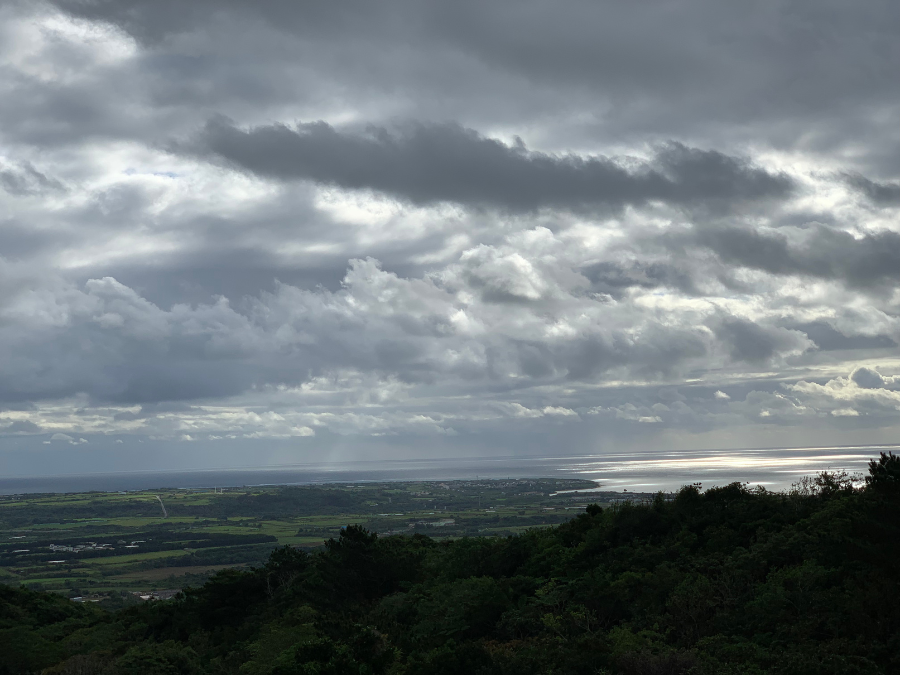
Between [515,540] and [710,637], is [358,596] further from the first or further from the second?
[710,637]

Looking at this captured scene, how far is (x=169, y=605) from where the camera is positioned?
6178 centimetres

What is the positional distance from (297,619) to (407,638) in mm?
9212

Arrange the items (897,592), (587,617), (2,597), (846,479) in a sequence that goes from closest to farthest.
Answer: (897,592) < (587,617) < (846,479) < (2,597)

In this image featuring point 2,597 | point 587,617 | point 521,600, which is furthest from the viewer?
point 2,597

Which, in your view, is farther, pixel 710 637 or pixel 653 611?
pixel 653 611

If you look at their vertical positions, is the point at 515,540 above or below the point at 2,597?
above

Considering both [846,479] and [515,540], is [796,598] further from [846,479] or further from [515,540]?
[515,540]

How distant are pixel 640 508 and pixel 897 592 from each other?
86.3ft

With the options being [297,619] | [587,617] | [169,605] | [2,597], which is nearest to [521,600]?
[587,617]

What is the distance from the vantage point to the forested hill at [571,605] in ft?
86.7

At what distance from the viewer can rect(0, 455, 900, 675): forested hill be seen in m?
26.4

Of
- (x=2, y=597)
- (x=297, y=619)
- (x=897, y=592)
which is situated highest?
(x=897, y=592)

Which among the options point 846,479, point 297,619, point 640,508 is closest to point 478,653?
point 297,619

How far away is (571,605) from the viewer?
125 feet
